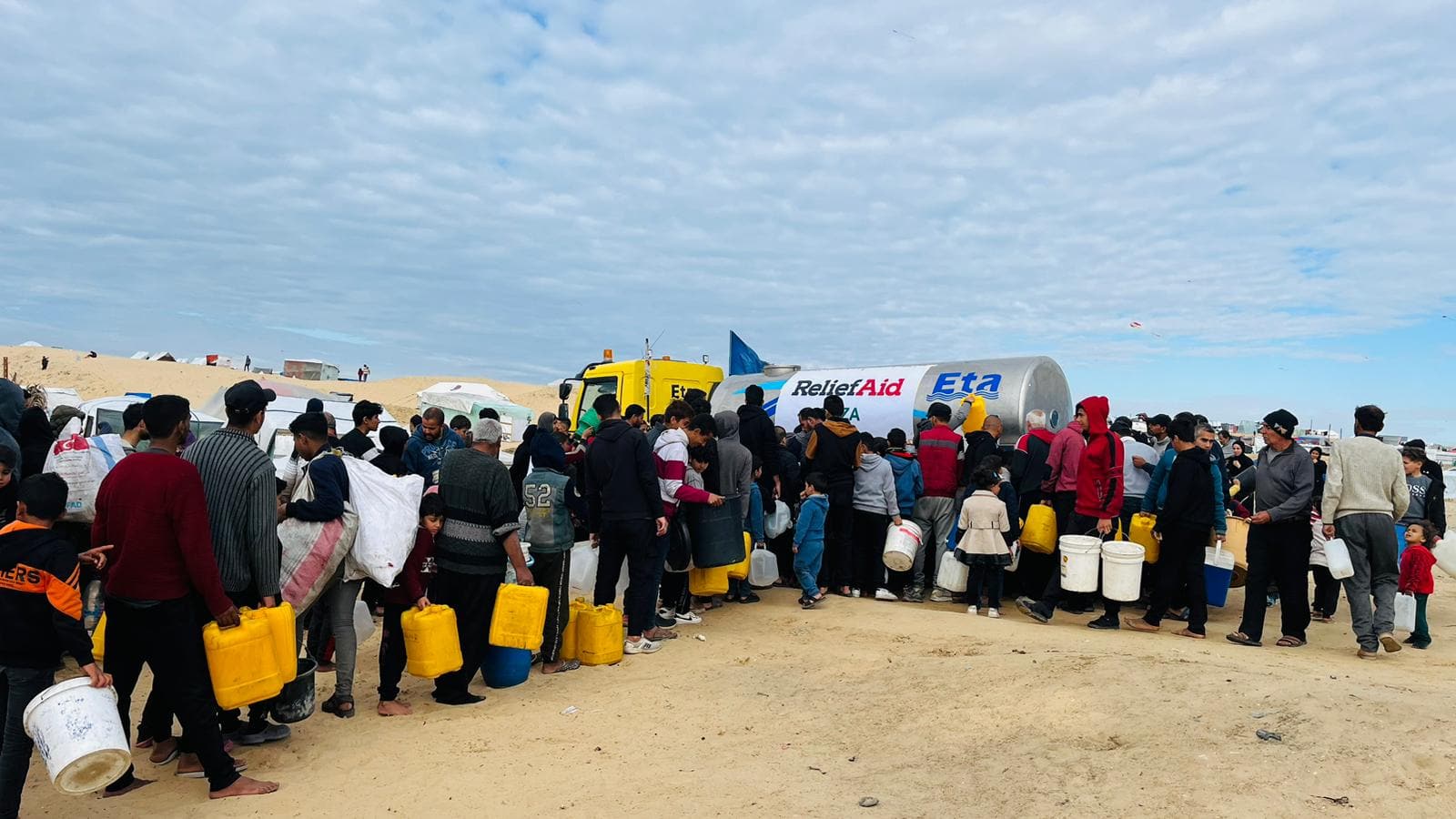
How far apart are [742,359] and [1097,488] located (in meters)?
8.29

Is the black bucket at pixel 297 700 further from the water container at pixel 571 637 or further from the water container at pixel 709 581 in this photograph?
the water container at pixel 709 581

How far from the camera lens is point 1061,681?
5.69 meters

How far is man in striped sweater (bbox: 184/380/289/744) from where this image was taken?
4.61 meters

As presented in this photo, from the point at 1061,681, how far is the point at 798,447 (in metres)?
5.30

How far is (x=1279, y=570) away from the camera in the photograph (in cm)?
763

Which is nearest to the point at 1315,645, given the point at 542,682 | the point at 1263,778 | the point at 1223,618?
the point at 1223,618

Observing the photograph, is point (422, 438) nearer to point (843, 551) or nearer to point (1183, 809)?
point (843, 551)

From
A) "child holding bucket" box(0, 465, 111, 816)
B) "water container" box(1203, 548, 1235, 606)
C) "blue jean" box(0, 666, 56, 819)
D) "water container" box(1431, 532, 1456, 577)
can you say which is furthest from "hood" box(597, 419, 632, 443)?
"water container" box(1431, 532, 1456, 577)

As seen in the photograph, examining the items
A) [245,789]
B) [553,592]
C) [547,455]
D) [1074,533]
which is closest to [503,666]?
[553,592]

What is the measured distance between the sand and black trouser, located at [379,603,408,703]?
108 ft

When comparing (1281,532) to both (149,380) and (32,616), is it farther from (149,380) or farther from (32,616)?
(149,380)

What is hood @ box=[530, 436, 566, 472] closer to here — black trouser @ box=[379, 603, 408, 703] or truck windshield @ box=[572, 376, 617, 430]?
black trouser @ box=[379, 603, 408, 703]

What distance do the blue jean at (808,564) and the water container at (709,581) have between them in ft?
3.41

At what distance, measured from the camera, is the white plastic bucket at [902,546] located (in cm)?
934
